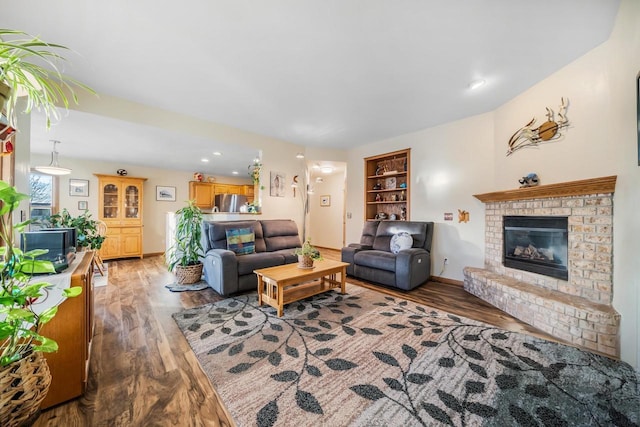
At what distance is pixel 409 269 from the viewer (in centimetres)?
318

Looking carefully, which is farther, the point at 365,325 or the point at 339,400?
the point at 365,325

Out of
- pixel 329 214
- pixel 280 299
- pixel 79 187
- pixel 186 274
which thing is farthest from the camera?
pixel 329 214

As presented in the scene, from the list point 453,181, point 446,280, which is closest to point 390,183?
point 453,181

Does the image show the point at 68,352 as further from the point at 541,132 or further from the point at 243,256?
the point at 541,132

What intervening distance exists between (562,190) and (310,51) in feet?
9.09

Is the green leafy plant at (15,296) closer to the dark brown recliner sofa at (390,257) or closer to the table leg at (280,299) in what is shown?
the table leg at (280,299)

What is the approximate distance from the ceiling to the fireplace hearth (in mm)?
1569

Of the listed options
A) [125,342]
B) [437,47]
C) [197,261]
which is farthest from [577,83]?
[197,261]

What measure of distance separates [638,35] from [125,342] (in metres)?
4.49

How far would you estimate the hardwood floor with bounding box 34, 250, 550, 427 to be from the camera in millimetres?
1301

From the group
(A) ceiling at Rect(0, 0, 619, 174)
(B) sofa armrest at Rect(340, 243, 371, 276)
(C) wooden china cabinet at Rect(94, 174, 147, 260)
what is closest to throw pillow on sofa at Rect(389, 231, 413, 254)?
(B) sofa armrest at Rect(340, 243, 371, 276)

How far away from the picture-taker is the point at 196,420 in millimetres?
A: 1279

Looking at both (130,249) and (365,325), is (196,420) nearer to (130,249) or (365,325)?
(365,325)

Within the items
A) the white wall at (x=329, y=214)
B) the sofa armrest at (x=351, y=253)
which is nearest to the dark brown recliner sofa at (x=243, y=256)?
the sofa armrest at (x=351, y=253)
